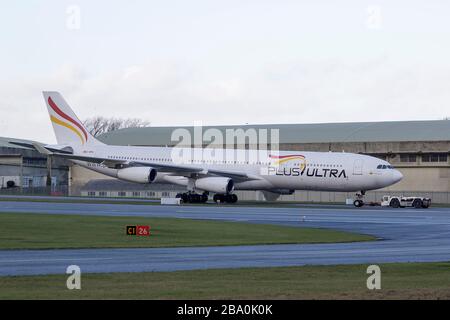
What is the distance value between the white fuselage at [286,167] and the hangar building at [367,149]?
20487 millimetres

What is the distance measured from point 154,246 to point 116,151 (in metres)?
50.3

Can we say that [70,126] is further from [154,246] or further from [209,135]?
[154,246]

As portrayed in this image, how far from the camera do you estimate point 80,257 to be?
95.9ft

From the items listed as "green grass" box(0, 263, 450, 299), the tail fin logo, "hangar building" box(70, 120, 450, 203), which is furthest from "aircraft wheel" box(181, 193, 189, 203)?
"green grass" box(0, 263, 450, 299)

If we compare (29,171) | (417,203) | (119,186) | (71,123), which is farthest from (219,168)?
(29,171)

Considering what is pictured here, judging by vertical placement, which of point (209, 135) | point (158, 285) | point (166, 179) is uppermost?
point (209, 135)

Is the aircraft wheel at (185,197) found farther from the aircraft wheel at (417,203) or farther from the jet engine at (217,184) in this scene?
Result: the aircraft wheel at (417,203)

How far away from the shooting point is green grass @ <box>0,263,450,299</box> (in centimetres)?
1934

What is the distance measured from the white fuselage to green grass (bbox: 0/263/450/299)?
4943cm

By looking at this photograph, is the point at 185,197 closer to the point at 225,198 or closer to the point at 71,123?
the point at 225,198

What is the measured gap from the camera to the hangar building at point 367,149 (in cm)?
9962

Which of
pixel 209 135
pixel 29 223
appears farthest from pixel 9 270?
pixel 209 135

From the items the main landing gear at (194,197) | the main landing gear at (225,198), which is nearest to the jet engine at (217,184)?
the main landing gear at (194,197)

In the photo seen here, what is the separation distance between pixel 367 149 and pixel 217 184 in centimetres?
3161
